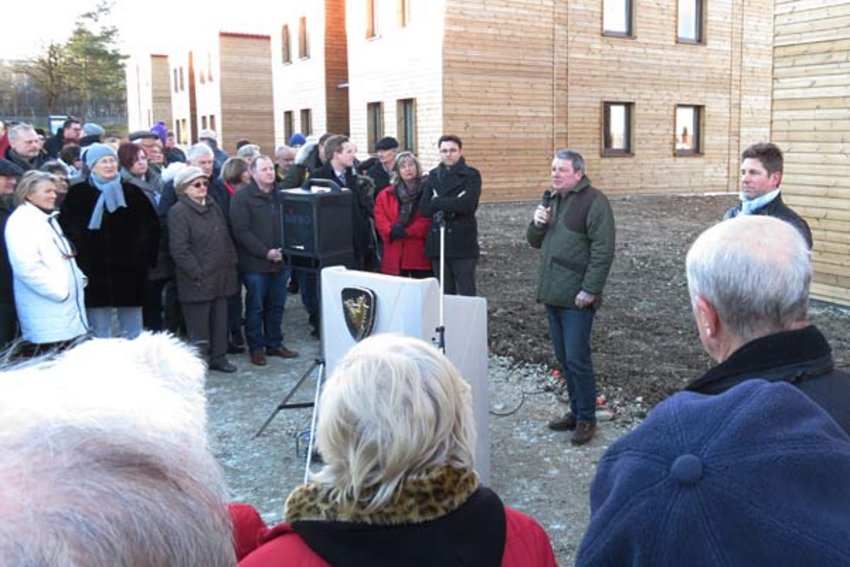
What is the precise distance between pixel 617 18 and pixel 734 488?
2302cm

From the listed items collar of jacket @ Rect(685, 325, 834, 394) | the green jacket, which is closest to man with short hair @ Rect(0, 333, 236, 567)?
collar of jacket @ Rect(685, 325, 834, 394)

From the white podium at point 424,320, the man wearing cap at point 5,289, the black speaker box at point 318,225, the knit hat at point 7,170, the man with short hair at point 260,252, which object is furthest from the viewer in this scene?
the man with short hair at point 260,252

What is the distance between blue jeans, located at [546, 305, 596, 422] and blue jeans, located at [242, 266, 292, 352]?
9.63 feet

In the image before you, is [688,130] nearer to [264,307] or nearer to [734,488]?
[264,307]

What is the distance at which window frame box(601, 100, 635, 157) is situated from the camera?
22.4 meters

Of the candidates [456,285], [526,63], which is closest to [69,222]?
[456,285]

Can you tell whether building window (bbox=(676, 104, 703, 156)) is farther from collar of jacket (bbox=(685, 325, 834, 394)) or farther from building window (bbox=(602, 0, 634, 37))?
collar of jacket (bbox=(685, 325, 834, 394))

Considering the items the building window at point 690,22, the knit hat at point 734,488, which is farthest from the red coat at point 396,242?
the building window at point 690,22

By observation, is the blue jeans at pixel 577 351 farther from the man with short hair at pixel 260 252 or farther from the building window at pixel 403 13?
the building window at pixel 403 13

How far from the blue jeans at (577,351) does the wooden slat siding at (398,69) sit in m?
14.8

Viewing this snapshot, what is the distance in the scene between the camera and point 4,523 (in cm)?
70

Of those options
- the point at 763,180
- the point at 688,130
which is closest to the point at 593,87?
the point at 688,130

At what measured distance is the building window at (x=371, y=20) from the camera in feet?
74.2

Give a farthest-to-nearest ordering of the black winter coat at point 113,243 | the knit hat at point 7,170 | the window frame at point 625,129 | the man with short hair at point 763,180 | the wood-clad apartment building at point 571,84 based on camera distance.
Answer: the window frame at point 625,129 → the wood-clad apartment building at point 571,84 → the black winter coat at point 113,243 → the knit hat at point 7,170 → the man with short hair at point 763,180
